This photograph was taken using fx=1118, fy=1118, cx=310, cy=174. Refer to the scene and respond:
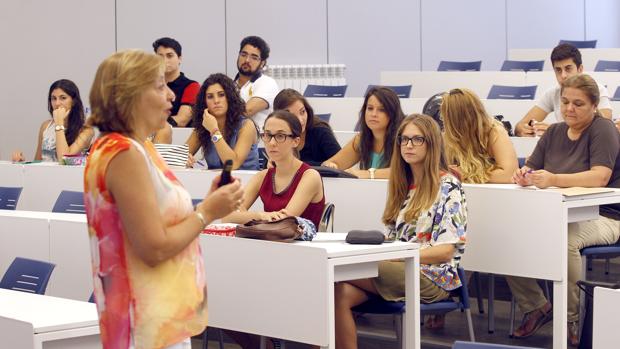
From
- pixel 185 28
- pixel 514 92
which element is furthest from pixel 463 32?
pixel 514 92

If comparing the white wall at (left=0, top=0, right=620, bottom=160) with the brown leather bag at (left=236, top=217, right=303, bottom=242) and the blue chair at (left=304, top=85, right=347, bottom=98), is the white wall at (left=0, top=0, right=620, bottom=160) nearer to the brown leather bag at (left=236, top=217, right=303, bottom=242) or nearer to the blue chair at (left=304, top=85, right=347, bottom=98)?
the blue chair at (left=304, top=85, right=347, bottom=98)

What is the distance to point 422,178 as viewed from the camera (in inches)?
192

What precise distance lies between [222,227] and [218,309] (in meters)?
0.35

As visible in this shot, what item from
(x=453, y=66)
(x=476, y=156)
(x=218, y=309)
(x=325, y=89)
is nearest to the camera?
(x=218, y=309)

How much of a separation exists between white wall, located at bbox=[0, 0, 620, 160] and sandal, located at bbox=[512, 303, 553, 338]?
5.27m

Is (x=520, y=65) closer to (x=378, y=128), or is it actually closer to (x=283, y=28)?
(x=283, y=28)

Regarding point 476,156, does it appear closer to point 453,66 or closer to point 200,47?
point 200,47

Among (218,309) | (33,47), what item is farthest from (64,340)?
(33,47)

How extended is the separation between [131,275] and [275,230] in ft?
6.78

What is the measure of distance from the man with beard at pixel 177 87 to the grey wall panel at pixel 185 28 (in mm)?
1793

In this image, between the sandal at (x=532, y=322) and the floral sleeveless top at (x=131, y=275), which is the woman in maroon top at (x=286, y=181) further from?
the floral sleeveless top at (x=131, y=275)

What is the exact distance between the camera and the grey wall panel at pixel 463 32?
1484 cm

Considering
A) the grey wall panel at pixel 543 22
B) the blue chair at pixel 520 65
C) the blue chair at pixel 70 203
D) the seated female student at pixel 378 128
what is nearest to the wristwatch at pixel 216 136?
the seated female student at pixel 378 128

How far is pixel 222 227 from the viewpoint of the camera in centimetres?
476
